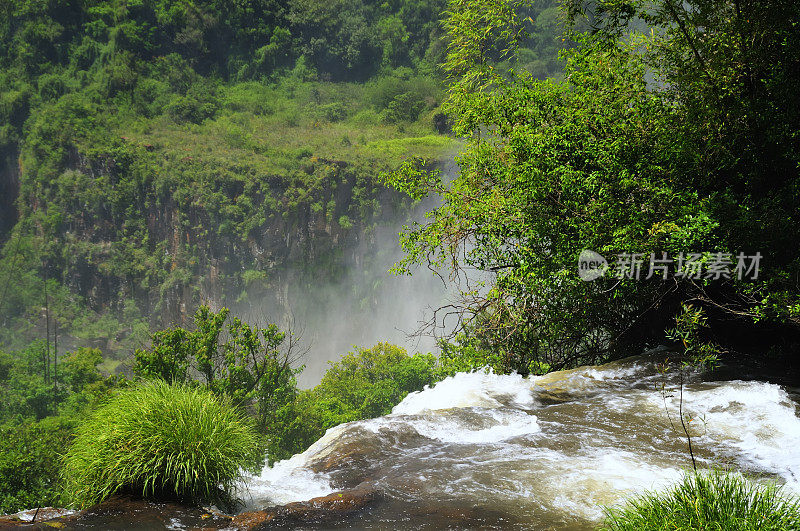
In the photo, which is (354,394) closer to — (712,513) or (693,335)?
(693,335)

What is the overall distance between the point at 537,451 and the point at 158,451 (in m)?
3.02

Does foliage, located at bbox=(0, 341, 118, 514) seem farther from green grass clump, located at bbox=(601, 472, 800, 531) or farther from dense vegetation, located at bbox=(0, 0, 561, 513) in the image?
green grass clump, located at bbox=(601, 472, 800, 531)

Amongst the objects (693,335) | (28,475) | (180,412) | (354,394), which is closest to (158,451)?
(180,412)

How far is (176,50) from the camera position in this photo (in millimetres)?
68938

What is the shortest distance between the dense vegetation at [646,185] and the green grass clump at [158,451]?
434cm

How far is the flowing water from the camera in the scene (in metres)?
4.20

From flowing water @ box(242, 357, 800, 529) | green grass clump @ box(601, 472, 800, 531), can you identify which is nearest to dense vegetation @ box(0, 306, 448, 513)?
flowing water @ box(242, 357, 800, 529)

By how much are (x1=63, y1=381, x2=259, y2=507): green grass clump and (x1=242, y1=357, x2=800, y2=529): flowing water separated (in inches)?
18.3

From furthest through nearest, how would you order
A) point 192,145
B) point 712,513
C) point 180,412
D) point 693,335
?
point 192,145, point 693,335, point 180,412, point 712,513

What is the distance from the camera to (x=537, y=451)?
17.3 ft

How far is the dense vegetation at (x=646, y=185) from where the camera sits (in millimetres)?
6352

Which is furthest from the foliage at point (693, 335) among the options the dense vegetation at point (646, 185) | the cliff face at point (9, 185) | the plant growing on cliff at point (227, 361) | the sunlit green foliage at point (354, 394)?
the cliff face at point (9, 185)

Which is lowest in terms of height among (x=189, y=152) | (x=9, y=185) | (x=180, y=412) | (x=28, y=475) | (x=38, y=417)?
(x=38, y=417)

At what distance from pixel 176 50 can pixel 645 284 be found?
71.7 metres
